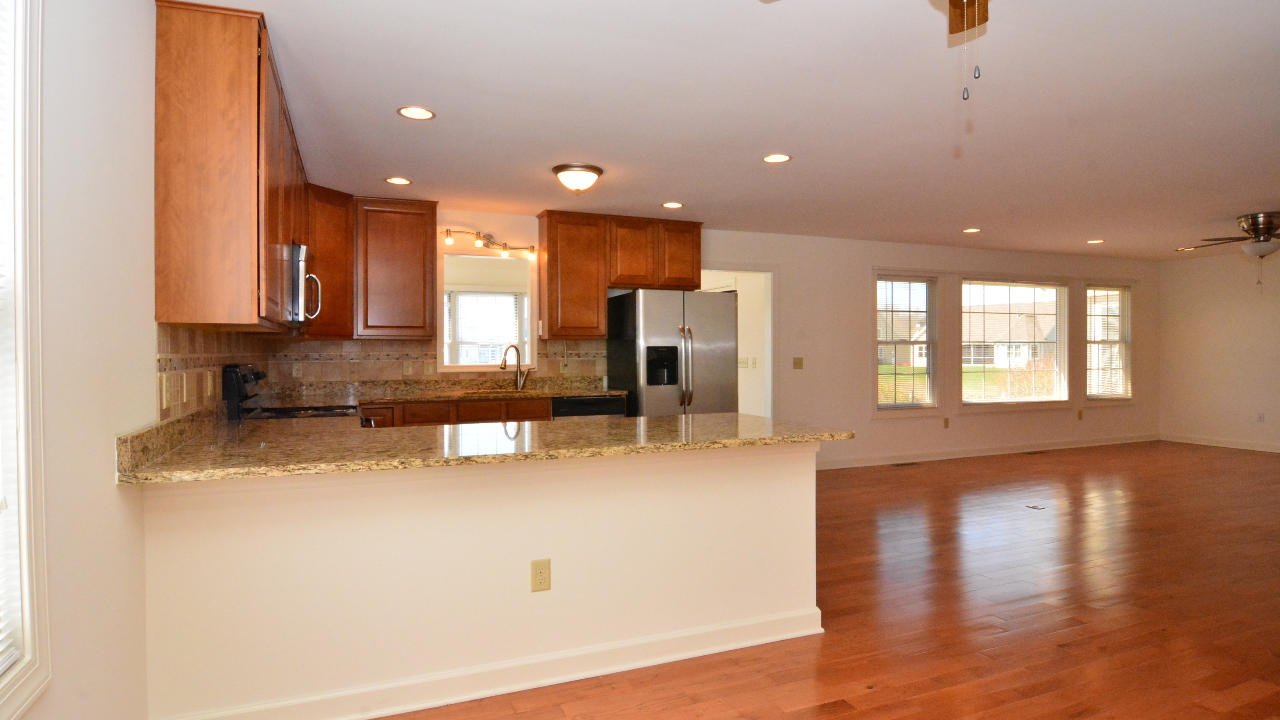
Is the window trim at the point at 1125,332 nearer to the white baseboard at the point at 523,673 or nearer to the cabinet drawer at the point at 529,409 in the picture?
the cabinet drawer at the point at 529,409

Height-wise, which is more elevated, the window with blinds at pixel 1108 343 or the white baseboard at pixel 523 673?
the window with blinds at pixel 1108 343

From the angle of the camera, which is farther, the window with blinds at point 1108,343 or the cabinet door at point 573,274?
the window with blinds at point 1108,343

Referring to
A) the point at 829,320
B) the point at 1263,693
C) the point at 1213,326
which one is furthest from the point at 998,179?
the point at 1213,326

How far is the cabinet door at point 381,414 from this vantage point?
4355mm

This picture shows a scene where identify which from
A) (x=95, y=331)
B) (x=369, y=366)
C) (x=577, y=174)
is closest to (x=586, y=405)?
(x=369, y=366)

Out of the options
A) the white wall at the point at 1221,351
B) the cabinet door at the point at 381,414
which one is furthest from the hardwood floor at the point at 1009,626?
the white wall at the point at 1221,351

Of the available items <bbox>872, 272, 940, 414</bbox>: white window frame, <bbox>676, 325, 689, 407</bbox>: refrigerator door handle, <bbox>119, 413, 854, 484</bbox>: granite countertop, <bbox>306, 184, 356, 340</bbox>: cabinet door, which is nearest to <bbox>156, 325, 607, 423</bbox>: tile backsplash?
<bbox>306, 184, 356, 340</bbox>: cabinet door

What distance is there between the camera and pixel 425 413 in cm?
459

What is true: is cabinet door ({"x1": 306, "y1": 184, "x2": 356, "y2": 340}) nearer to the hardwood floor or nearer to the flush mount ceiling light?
the flush mount ceiling light

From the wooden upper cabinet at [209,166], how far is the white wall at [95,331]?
56 millimetres

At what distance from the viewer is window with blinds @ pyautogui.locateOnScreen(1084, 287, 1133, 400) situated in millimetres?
7883

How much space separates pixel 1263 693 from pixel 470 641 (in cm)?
260

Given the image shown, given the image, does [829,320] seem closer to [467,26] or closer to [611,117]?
[611,117]

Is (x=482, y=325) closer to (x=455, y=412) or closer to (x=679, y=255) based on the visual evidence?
(x=455, y=412)
